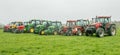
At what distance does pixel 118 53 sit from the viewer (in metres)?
14.0

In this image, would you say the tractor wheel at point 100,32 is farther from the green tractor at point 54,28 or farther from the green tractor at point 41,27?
the green tractor at point 41,27

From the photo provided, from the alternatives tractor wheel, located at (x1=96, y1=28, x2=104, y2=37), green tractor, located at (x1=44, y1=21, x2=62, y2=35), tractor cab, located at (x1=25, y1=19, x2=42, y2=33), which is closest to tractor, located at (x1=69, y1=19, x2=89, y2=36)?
green tractor, located at (x1=44, y1=21, x2=62, y2=35)

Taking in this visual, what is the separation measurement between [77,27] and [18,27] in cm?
1022

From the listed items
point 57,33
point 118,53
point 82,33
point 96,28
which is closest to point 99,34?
point 96,28

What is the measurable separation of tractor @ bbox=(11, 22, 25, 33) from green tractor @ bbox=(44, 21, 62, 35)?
4936 mm

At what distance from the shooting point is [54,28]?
31.7 m

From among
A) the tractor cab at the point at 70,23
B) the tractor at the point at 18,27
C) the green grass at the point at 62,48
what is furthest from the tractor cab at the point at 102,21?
the tractor at the point at 18,27

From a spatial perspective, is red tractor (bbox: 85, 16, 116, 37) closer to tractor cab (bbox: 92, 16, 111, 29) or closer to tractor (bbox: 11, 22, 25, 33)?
tractor cab (bbox: 92, 16, 111, 29)

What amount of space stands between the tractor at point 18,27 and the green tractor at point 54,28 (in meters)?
4.94

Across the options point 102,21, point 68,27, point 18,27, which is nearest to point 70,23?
point 68,27

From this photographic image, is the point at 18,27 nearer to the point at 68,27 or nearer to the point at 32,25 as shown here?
the point at 32,25

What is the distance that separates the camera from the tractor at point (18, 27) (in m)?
36.0

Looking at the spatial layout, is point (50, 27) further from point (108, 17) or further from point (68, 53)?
point (68, 53)

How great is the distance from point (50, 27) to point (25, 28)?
5784 millimetres
